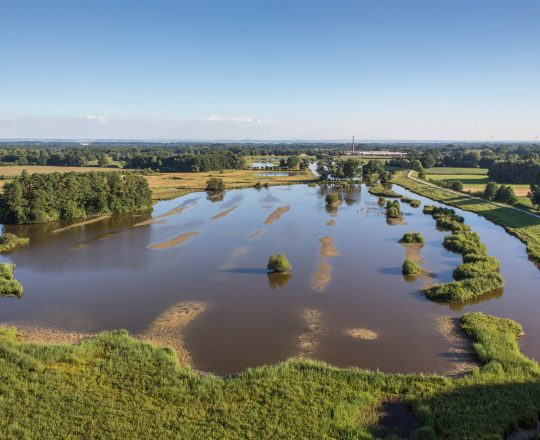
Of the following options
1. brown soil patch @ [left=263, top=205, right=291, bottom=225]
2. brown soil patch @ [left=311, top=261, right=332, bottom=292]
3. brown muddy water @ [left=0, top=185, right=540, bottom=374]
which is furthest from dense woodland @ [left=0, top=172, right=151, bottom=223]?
brown soil patch @ [left=311, top=261, right=332, bottom=292]

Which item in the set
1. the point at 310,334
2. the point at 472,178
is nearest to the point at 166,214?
the point at 310,334

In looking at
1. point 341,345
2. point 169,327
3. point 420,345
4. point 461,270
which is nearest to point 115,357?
point 169,327

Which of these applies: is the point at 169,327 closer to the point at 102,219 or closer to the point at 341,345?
the point at 341,345

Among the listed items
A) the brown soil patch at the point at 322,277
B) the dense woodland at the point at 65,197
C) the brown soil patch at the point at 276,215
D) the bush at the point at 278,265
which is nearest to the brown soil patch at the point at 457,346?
the brown soil patch at the point at 322,277

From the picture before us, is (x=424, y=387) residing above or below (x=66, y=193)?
below

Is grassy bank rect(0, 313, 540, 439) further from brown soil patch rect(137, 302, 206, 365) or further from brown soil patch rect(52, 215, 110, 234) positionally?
brown soil patch rect(52, 215, 110, 234)

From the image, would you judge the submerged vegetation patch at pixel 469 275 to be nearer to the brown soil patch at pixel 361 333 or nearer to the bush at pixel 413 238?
the bush at pixel 413 238

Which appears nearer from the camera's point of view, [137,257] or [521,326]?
[521,326]
